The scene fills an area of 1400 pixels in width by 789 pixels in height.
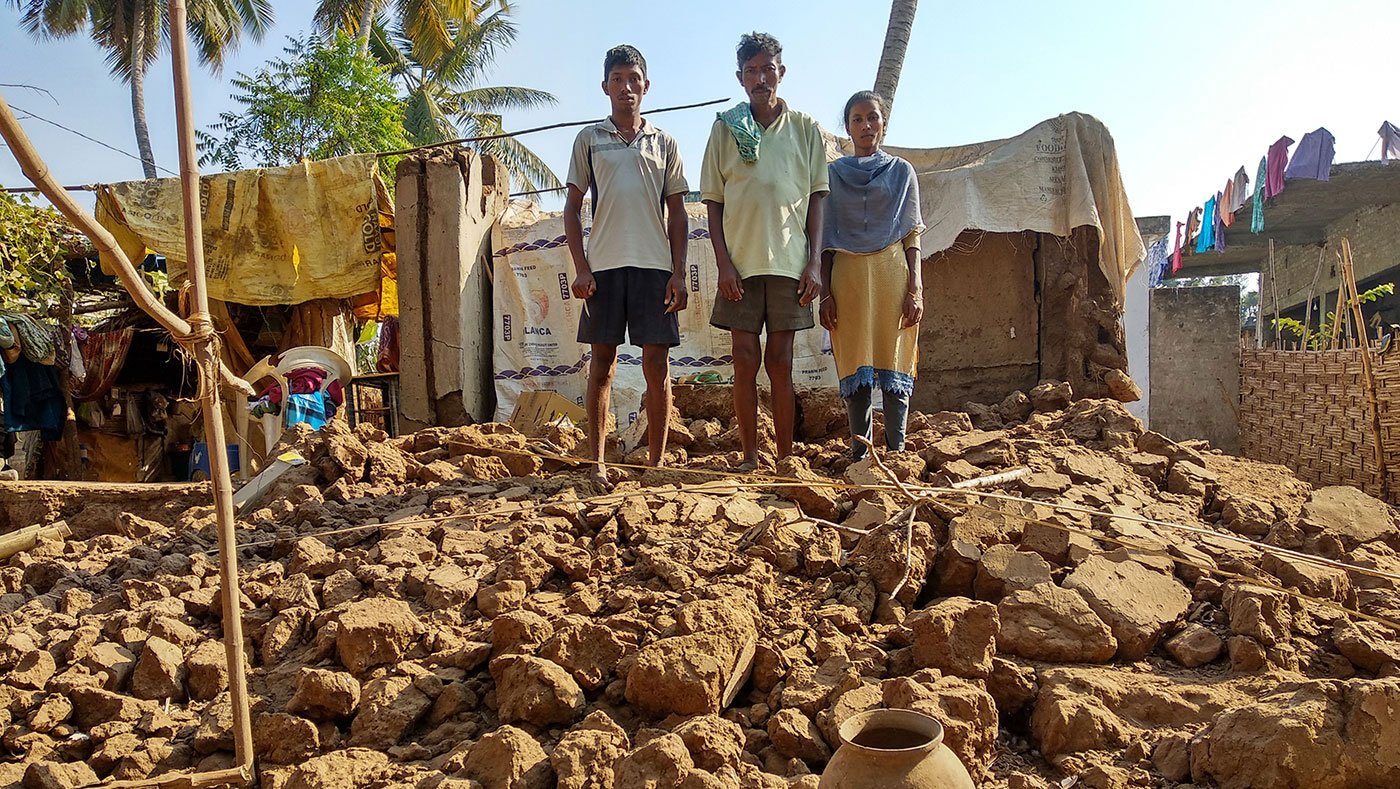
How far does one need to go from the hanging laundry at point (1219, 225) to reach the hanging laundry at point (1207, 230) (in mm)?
61

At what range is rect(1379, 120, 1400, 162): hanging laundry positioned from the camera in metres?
11.2

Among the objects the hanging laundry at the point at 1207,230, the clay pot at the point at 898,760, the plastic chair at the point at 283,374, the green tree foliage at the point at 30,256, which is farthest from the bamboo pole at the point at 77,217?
the hanging laundry at the point at 1207,230

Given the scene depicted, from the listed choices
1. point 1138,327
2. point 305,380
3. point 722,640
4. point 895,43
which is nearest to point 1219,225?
point 1138,327

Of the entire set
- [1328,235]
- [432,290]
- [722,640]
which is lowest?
[722,640]

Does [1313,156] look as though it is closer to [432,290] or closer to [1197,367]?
[1197,367]

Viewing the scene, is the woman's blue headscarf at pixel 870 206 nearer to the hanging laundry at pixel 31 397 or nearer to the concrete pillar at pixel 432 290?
the concrete pillar at pixel 432 290

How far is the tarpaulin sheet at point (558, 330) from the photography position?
6828mm

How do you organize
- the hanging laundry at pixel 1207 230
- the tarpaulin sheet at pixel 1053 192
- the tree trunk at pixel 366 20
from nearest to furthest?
1. the tarpaulin sheet at pixel 1053 192
2. the hanging laundry at pixel 1207 230
3. the tree trunk at pixel 366 20

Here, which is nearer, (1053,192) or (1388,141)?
(1053,192)

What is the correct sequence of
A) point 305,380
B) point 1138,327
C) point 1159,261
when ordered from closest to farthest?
point 305,380
point 1138,327
point 1159,261

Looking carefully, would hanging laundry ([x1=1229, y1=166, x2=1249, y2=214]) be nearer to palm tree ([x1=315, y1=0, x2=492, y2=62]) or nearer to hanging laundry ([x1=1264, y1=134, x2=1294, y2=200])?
hanging laundry ([x1=1264, y1=134, x2=1294, y2=200])

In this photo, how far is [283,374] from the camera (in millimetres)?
6180

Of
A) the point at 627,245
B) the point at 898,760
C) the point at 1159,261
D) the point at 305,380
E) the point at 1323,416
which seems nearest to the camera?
the point at 898,760

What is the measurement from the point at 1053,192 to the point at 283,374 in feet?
18.0
